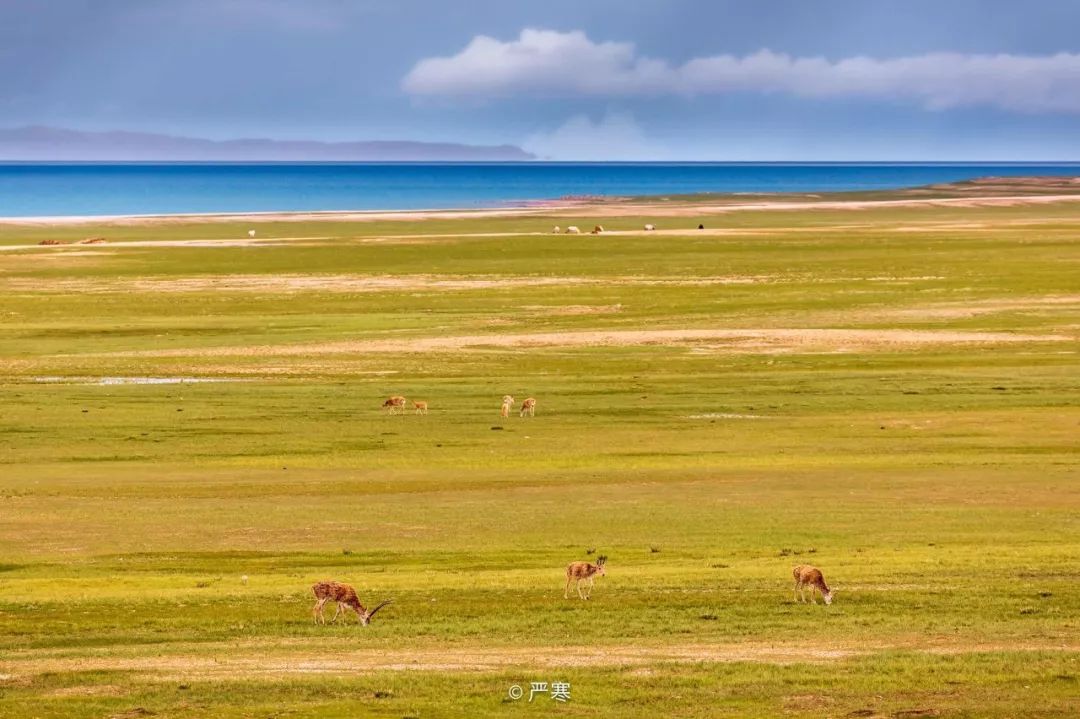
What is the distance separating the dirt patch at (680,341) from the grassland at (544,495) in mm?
229

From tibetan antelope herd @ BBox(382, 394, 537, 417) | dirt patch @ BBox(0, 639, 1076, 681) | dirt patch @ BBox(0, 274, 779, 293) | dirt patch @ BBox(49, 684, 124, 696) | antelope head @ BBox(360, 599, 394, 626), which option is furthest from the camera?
dirt patch @ BBox(0, 274, 779, 293)

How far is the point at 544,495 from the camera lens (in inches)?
1142

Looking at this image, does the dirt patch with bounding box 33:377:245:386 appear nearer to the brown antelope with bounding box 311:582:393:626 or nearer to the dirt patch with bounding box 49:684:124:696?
the brown antelope with bounding box 311:582:393:626

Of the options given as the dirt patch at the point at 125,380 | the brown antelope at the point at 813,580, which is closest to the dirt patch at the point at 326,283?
the dirt patch at the point at 125,380

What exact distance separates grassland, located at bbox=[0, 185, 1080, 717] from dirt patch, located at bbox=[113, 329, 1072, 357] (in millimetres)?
229

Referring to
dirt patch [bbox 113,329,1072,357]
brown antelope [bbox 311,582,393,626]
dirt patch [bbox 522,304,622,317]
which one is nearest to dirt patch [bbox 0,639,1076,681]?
brown antelope [bbox 311,582,393,626]

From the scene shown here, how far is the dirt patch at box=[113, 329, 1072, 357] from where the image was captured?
163 feet

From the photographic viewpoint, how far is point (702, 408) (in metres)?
39.1

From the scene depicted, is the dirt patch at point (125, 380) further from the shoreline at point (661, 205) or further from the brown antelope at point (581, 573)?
the shoreline at point (661, 205)

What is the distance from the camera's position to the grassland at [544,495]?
17.0 metres

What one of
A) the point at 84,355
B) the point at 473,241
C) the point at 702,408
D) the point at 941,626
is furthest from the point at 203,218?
the point at 941,626

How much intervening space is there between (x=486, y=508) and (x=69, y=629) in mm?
9590

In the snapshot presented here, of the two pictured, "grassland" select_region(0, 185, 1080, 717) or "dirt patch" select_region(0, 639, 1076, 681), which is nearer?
"grassland" select_region(0, 185, 1080, 717)

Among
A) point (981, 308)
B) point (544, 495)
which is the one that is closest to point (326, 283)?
point (981, 308)
